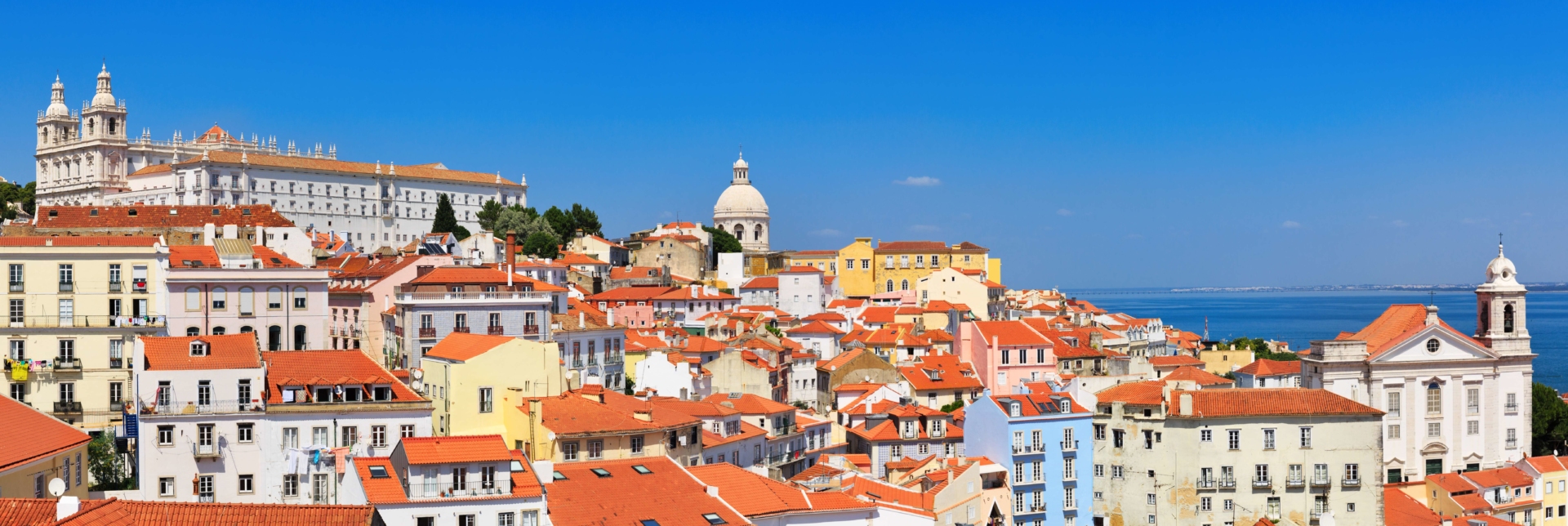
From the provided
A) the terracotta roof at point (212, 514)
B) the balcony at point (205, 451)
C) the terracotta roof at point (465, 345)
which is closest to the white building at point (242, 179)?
the terracotta roof at point (465, 345)

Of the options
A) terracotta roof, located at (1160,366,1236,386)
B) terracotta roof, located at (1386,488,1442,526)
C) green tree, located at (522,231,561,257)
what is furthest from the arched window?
green tree, located at (522,231,561,257)

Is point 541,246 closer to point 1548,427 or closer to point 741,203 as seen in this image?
point 741,203

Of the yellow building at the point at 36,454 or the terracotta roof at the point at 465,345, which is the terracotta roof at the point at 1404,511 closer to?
the terracotta roof at the point at 465,345

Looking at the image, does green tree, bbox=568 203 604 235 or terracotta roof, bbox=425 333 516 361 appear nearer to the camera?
terracotta roof, bbox=425 333 516 361

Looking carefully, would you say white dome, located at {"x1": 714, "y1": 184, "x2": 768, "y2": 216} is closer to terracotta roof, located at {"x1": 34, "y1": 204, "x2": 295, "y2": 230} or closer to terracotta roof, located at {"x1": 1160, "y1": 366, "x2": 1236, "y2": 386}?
terracotta roof, located at {"x1": 34, "y1": 204, "x2": 295, "y2": 230}

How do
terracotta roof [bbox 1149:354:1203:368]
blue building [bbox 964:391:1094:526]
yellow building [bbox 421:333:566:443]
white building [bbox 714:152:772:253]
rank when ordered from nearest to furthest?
1. yellow building [bbox 421:333:566:443]
2. blue building [bbox 964:391:1094:526]
3. terracotta roof [bbox 1149:354:1203:368]
4. white building [bbox 714:152:772:253]

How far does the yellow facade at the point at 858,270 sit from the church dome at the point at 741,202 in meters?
23.9

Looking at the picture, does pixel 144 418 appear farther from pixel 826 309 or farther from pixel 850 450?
pixel 826 309

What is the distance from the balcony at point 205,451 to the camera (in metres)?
33.6

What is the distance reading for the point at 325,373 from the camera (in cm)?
3597

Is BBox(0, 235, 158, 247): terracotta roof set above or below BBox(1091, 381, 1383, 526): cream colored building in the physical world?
above

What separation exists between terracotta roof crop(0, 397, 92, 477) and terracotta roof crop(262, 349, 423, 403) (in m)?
7.44

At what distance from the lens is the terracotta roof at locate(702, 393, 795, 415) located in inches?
1903

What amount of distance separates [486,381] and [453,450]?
386 inches
